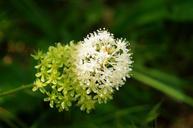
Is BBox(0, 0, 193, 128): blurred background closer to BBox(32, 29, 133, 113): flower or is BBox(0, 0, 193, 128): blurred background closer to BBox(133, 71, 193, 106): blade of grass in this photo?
BBox(133, 71, 193, 106): blade of grass

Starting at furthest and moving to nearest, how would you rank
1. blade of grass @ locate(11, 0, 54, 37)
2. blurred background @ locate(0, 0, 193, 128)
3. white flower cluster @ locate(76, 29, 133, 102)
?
1. blade of grass @ locate(11, 0, 54, 37)
2. blurred background @ locate(0, 0, 193, 128)
3. white flower cluster @ locate(76, 29, 133, 102)

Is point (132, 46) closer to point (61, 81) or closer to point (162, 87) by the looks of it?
point (162, 87)

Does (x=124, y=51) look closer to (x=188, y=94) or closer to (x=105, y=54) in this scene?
(x=105, y=54)

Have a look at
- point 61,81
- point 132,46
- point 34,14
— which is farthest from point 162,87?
point 61,81

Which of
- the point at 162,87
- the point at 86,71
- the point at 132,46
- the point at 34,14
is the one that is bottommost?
the point at 86,71

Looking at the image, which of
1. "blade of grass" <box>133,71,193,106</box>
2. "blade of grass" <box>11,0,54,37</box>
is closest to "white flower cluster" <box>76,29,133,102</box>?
"blade of grass" <box>133,71,193,106</box>

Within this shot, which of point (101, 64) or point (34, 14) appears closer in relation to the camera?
point (101, 64)

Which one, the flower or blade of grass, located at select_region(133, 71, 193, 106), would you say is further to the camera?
blade of grass, located at select_region(133, 71, 193, 106)
